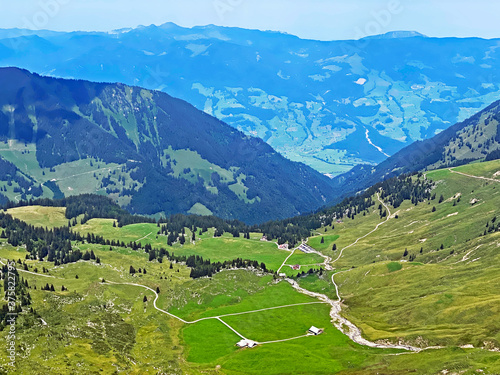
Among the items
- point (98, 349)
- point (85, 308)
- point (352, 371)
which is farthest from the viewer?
point (85, 308)

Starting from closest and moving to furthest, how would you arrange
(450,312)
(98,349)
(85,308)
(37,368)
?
(37,368) → (98,349) → (450,312) → (85,308)

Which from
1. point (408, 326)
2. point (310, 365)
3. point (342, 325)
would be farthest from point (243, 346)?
point (408, 326)

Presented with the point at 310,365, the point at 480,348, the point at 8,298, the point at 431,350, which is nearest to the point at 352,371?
the point at 310,365

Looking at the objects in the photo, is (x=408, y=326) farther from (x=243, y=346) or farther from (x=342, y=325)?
(x=243, y=346)

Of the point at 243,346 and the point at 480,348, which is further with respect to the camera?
the point at 243,346

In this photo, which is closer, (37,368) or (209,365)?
(37,368)

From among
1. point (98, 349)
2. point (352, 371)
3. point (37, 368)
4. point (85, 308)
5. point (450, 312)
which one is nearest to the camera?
point (37, 368)

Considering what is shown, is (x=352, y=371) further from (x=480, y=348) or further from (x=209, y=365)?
(x=209, y=365)

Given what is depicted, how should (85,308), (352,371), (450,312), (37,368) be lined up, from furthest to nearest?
(85,308) < (450,312) < (352,371) < (37,368)

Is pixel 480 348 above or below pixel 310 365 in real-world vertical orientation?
above
